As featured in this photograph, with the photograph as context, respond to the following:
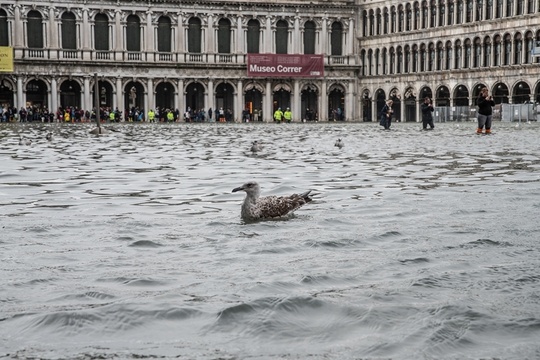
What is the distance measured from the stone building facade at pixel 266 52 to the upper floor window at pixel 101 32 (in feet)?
0.24

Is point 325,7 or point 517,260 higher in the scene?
point 325,7

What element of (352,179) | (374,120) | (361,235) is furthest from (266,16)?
(361,235)

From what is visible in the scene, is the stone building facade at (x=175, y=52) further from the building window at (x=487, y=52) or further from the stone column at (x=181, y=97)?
the building window at (x=487, y=52)

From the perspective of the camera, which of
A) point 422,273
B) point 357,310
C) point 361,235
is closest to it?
point 357,310

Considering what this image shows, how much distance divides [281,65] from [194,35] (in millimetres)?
6973

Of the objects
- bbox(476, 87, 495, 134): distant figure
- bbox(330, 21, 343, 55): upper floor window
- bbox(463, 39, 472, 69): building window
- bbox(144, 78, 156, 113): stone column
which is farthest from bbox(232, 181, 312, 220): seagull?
bbox(330, 21, 343, 55): upper floor window

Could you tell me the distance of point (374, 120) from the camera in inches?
2827

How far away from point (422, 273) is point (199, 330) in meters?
1.75

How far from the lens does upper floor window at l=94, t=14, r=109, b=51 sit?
65.6 metres

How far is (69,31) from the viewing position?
6481cm

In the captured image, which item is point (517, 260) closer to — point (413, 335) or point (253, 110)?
point (413, 335)

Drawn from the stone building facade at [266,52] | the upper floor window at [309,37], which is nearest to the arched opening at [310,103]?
the stone building facade at [266,52]

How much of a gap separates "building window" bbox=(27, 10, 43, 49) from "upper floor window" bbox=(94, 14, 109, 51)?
13.0 ft

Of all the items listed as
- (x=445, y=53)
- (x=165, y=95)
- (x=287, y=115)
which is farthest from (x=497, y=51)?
(x=165, y=95)
